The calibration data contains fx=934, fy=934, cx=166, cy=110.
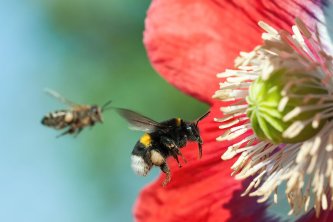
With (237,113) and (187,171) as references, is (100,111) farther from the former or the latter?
(237,113)

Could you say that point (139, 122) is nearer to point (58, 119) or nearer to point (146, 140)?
point (146, 140)

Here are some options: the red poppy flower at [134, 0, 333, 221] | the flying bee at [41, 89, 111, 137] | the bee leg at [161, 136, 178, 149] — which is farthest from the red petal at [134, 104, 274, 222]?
the flying bee at [41, 89, 111, 137]

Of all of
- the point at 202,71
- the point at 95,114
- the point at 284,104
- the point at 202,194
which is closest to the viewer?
the point at 284,104

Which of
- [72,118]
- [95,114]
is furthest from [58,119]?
[95,114]

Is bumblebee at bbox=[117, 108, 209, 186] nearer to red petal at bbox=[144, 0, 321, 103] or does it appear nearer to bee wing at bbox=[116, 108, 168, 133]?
bee wing at bbox=[116, 108, 168, 133]

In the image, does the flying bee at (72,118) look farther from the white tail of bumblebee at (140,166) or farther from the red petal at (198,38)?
the white tail of bumblebee at (140,166)
